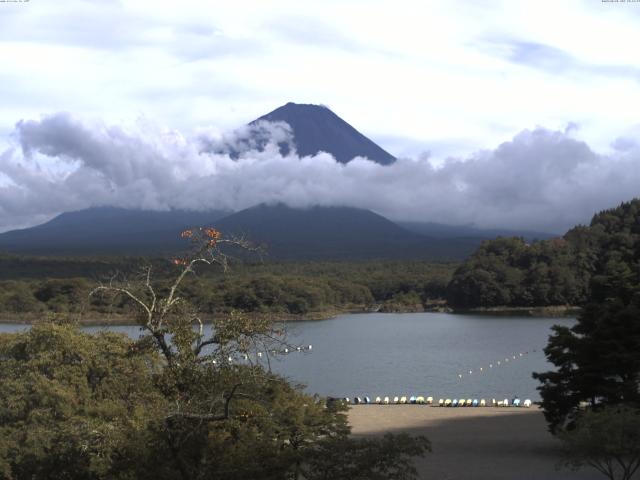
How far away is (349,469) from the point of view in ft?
29.8

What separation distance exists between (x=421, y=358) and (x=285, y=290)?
3021 centimetres

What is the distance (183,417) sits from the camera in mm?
7762

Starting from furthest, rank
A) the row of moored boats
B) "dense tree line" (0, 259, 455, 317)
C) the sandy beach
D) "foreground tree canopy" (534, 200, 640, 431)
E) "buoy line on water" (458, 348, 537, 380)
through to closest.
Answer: "dense tree line" (0, 259, 455, 317) → "buoy line on water" (458, 348, 537, 380) → the row of moored boats → "foreground tree canopy" (534, 200, 640, 431) → the sandy beach

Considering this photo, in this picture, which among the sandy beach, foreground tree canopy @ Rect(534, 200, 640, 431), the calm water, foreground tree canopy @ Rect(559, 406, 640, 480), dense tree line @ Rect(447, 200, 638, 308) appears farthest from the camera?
dense tree line @ Rect(447, 200, 638, 308)

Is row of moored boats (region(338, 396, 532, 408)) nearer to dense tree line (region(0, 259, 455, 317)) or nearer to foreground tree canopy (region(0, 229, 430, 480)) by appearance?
foreground tree canopy (region(0, 229, 430, 480))

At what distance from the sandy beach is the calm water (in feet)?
10.3

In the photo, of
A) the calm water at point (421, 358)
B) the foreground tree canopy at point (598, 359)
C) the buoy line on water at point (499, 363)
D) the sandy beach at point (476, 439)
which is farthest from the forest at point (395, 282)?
the foreground tree canopy at point (598, 359)

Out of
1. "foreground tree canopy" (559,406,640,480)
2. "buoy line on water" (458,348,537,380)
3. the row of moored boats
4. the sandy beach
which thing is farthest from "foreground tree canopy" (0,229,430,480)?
"buoy line on water" (458,348,537,380)

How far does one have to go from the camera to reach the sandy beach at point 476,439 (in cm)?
1530

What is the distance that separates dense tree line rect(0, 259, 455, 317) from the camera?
6372cm

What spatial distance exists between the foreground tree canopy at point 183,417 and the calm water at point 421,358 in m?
10.9

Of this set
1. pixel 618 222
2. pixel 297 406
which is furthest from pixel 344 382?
pixel 618 222

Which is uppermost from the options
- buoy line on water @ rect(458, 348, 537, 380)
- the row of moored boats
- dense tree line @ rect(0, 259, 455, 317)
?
dense tree line @ rect(0, 259, 455, 317)

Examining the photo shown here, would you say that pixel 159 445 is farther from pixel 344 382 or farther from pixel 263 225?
pixel 263 225
